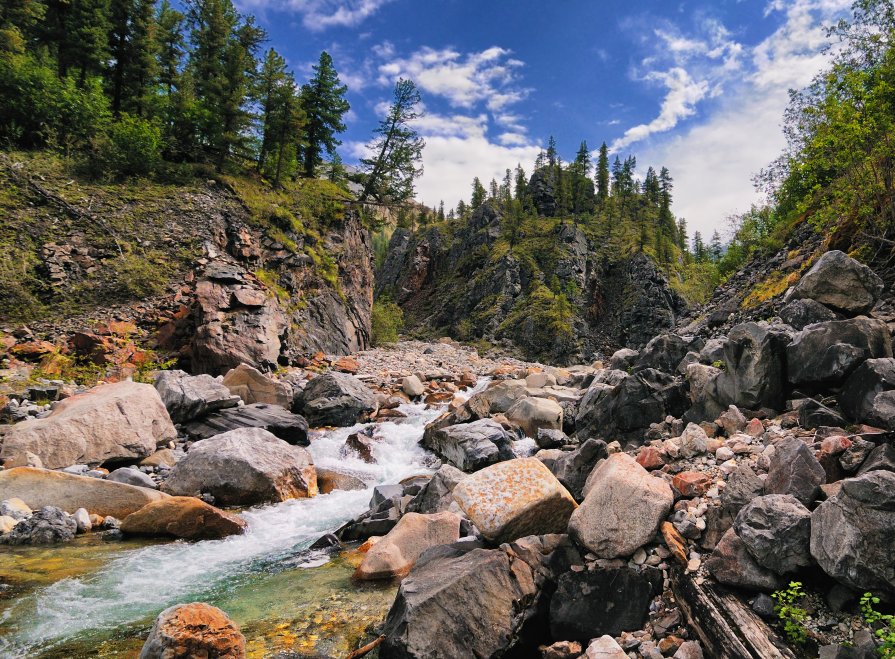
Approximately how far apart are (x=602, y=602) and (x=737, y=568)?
146 centimetres

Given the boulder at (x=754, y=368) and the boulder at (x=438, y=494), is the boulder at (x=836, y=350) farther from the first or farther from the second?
the boulder at (x=438, y=494)

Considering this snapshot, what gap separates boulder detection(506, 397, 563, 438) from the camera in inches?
623

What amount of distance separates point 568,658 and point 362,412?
14.5 m

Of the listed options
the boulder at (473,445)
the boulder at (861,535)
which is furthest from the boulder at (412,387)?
the boulder at (861,535)

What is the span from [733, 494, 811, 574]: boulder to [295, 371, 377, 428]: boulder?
49.6ft

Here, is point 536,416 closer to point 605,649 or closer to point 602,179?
point 605,649

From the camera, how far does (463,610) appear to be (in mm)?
4777

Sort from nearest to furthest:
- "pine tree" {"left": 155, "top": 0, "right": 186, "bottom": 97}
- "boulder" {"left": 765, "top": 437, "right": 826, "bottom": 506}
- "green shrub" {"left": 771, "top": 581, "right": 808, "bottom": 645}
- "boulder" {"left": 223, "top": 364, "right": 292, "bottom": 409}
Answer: "green shrub" {"left": 771, "top": 581, "right": 808, "bottom": 645} → "boulder" {"left": 765, "top": 437, "right": 826, "bottom": 506} → "boulder" {"left": 223, "top": 364, "right": 292, "bottom": 409} → "pine tree" {"left": 155, "top": 0, "right": 186, "bottom": 97}

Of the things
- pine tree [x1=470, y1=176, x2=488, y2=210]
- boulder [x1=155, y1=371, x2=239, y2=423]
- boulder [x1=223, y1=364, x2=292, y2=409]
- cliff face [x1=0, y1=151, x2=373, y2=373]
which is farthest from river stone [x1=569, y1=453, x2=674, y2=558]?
pine tree [x1=470, y1=176, x2=488, y2=210]

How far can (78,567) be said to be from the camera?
686 centimetres

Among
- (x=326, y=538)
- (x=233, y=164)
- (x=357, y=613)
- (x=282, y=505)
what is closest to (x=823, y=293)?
(x=357, y=613)

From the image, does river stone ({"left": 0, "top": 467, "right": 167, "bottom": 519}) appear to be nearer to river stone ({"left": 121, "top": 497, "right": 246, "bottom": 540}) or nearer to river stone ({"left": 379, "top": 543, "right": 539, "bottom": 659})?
river stone ({"left": 121, "top": 497, "right": 246, "bottom": 540})

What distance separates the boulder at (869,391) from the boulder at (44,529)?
13130mm

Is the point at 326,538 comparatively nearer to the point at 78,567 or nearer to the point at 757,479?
the point at 78,567
